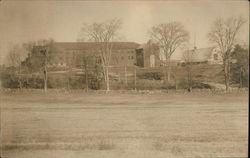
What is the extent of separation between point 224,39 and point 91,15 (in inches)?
48.5

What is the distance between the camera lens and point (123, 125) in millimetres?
2785

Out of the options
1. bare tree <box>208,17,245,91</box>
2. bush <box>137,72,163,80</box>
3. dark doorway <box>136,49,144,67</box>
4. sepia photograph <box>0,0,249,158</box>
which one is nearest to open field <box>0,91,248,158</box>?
sepia photograph <box>0,0,249,158</box>

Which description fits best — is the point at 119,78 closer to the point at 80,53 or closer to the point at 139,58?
the point at 139,58

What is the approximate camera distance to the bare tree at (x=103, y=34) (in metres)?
2.79

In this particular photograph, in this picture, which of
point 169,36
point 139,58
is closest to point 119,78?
point 139,58

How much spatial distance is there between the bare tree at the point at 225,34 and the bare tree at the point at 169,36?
0.26 m

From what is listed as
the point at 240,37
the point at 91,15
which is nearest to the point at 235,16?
the point at 240,37

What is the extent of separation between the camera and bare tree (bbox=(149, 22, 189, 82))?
2.78 m

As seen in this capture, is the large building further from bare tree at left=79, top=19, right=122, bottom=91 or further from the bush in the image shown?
the bush

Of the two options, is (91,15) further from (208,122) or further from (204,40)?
(208,122)

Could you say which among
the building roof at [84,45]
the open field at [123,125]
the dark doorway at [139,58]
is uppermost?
the building roof at [84,45]

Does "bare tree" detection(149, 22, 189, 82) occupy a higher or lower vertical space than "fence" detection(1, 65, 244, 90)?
higher

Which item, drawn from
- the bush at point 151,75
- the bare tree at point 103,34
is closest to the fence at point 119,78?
the bush at point 151,75

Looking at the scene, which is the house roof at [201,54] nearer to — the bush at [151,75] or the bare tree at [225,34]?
the bare tree at [225,34]
